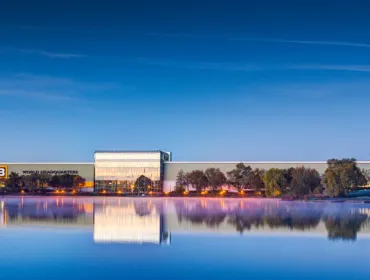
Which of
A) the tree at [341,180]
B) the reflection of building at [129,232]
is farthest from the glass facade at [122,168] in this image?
the reflection of building at [129,232]

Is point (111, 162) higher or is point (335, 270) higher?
point (111, 162)

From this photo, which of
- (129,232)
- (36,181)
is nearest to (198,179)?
(36,181)

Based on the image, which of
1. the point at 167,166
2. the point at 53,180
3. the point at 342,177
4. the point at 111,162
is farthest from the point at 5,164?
the point at 342,177

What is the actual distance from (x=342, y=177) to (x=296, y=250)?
5078 cm

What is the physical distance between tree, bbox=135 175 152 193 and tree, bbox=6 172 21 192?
22.9 meters

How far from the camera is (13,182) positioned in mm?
104562

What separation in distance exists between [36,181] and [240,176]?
3952 centimetres

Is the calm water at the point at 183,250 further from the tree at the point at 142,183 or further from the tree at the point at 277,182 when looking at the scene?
the tree at the point at 142,183

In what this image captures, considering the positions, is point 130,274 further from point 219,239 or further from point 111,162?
point 111,162

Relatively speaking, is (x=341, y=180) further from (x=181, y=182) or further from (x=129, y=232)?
(x=129, y=232)

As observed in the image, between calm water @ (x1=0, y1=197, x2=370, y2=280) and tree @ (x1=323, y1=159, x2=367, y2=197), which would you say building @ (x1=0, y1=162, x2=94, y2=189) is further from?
calm water @ (x1=0, y1=197, x2=370, y2=280)

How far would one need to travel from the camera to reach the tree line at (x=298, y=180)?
6706 cm

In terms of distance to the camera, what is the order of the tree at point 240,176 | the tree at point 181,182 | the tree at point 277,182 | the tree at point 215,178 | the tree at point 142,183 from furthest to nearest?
the tree at point 142,183
the tree at point 181,182
the tree at point 215,178
the tree at point 240,176
the tree at point 277,182

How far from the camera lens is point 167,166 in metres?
110
